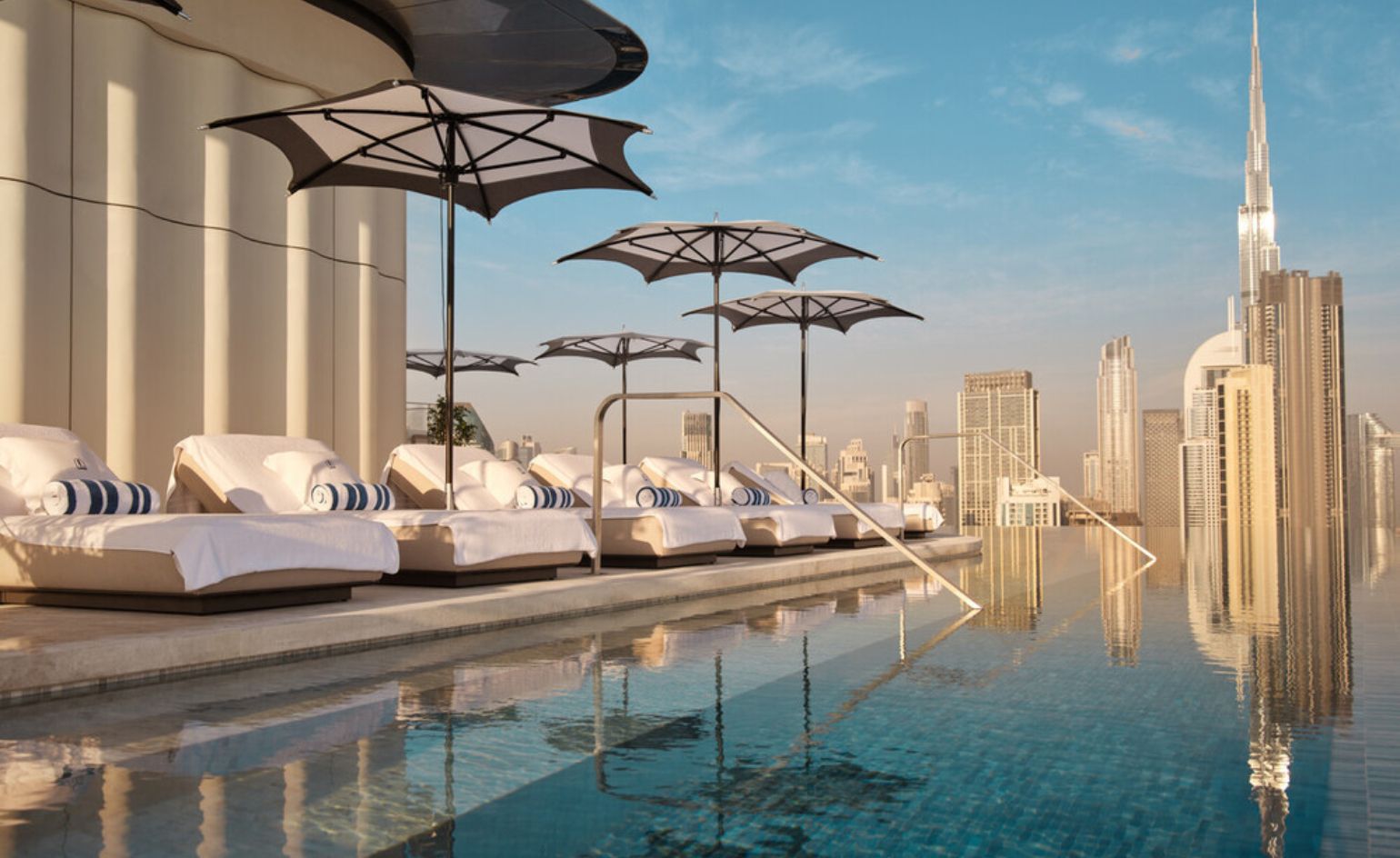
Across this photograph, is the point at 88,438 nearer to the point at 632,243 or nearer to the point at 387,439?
the point at 387,439

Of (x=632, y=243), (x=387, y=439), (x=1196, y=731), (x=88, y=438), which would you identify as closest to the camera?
(x=1196, y=731)

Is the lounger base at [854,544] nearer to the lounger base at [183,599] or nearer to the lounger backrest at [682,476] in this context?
the lounger backrest at [682,476]

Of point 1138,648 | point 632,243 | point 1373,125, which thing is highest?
point 1373,125

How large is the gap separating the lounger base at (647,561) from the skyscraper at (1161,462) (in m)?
31.9

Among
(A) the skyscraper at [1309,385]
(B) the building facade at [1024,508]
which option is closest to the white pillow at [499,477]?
(B) the building facade at [1024,508]

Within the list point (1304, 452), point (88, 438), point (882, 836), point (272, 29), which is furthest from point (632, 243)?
point (1304, 452)

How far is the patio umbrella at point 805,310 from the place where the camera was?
42.1 feet

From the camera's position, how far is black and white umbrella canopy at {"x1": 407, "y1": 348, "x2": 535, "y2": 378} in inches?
669

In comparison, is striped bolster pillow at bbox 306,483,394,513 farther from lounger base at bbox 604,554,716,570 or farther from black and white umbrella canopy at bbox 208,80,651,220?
black and white umbrella canopy at bbox 208,80,651,220

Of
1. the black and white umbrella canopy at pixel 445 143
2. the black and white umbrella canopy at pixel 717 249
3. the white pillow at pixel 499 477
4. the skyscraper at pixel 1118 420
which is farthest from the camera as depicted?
the skyscraper at pixel 1118 420

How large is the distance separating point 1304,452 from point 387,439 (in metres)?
39.5

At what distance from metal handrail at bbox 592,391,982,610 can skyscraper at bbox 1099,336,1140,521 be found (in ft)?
289

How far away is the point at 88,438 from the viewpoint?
9.48 metres

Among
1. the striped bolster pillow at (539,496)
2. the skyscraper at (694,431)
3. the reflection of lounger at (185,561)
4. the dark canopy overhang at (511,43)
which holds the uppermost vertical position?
the dark canopy overhang at (511,43)
